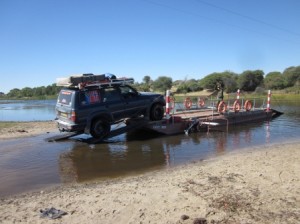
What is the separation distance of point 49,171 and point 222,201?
512 centimetres

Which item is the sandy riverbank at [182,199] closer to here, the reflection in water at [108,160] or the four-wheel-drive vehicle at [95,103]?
the reflection in water at [108,160]

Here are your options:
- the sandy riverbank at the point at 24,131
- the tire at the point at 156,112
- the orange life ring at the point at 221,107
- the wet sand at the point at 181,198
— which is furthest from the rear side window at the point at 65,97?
the orange life ring at the point at 221,107

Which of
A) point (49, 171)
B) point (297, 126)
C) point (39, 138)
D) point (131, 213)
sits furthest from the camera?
point (297, 126)

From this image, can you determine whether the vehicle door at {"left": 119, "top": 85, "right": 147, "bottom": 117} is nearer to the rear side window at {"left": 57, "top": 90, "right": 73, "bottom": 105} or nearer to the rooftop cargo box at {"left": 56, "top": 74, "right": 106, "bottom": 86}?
the rooftop cargo box at {"left": 56, "top": 74, "right": 106, "bottom": 86}

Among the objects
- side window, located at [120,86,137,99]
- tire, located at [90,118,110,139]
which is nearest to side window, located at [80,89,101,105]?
tire, located at [90,118,110,139]

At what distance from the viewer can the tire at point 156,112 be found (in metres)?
14.1

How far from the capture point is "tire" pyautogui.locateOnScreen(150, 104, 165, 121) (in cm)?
1405

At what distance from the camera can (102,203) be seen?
579 cm

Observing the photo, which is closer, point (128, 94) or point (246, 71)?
point (128, 94)

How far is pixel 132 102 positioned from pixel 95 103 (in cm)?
180

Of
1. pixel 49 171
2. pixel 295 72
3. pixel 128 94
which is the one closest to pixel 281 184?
pixel 49 171

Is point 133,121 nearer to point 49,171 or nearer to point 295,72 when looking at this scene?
point 49,171

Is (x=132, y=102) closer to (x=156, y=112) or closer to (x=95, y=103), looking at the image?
(x=156, y=112)

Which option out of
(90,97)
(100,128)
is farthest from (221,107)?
(90,97)
